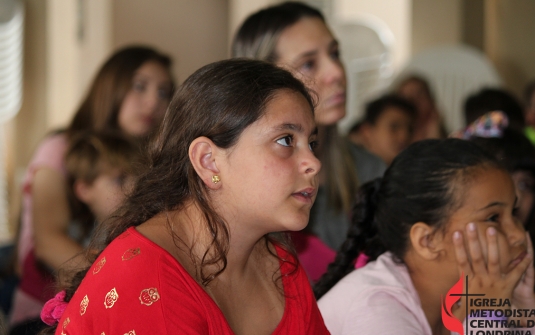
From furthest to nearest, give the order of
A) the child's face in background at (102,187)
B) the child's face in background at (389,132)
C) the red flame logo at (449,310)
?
the child's face in background at (389,132) → the child's face in background at (102,187) → the red flame logo at (449,310)

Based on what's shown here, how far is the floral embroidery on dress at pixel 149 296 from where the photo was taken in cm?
105

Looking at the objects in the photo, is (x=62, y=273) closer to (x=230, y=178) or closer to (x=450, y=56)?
(x=230, y=178)

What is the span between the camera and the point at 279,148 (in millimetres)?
1197

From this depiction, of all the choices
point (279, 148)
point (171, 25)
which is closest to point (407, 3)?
point (171, 25)

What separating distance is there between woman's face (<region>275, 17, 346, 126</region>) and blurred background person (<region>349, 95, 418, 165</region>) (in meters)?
1.65

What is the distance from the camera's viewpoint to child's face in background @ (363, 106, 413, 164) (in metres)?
3.70

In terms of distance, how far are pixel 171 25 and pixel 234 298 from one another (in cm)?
314

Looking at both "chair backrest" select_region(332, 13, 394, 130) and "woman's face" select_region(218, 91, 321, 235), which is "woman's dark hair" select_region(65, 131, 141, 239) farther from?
"chair backrest" select_region(332, 13, 394, 130)

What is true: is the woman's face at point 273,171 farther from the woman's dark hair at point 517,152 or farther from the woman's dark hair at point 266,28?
the woman's dark hair at point 517,152

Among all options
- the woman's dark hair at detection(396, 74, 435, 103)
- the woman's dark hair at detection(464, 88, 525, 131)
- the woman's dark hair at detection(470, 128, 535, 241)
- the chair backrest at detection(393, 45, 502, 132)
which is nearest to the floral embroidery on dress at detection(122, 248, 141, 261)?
the woman's dark hair at detection(470, 128, 535, 241)

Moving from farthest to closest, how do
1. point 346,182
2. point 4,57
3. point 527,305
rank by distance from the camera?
point 4,57 < point 346,182 < point 527,305

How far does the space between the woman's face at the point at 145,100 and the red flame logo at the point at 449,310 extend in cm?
143

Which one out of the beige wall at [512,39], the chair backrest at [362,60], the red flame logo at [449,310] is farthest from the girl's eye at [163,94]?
the beige wall at [512,39]

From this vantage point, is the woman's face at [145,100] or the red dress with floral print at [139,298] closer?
the red dress with floral print at [139,298]
